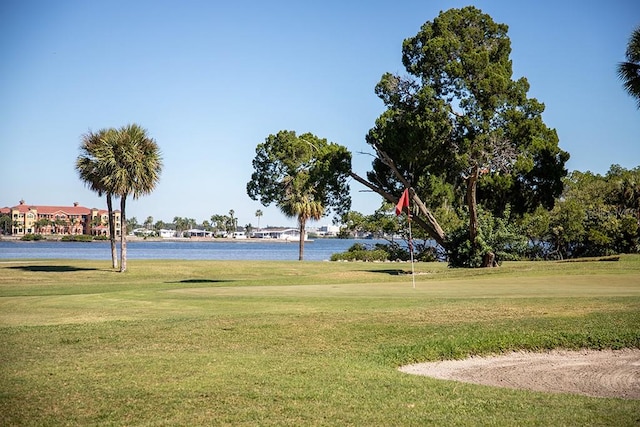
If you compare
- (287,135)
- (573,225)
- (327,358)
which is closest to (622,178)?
(573,225)

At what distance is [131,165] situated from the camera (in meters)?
41.4

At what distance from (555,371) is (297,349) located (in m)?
4.87

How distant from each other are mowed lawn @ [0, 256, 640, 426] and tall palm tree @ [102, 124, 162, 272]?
15.7 m

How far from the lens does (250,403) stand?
9891 mm

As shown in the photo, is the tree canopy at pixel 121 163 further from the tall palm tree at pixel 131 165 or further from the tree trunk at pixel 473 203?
the tree trunk at pixel 473 203

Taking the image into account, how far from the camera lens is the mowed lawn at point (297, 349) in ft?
31.3

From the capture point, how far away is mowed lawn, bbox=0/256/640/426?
31.3 ft

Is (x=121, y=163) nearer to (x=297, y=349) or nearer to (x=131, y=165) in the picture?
(x=131, y=165)

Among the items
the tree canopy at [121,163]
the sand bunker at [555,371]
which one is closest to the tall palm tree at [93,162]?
the tree canopy at [121,163]

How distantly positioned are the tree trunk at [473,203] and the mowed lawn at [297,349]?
11952mm

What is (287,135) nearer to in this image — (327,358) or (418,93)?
(418,93)

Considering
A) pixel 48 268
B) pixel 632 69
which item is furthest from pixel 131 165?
pixel 632 69

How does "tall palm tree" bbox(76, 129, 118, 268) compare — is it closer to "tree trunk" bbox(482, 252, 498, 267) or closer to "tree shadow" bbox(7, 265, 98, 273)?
"tree shadow" bbox(7, 265, 98, 273)

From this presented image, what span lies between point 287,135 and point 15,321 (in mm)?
39136
